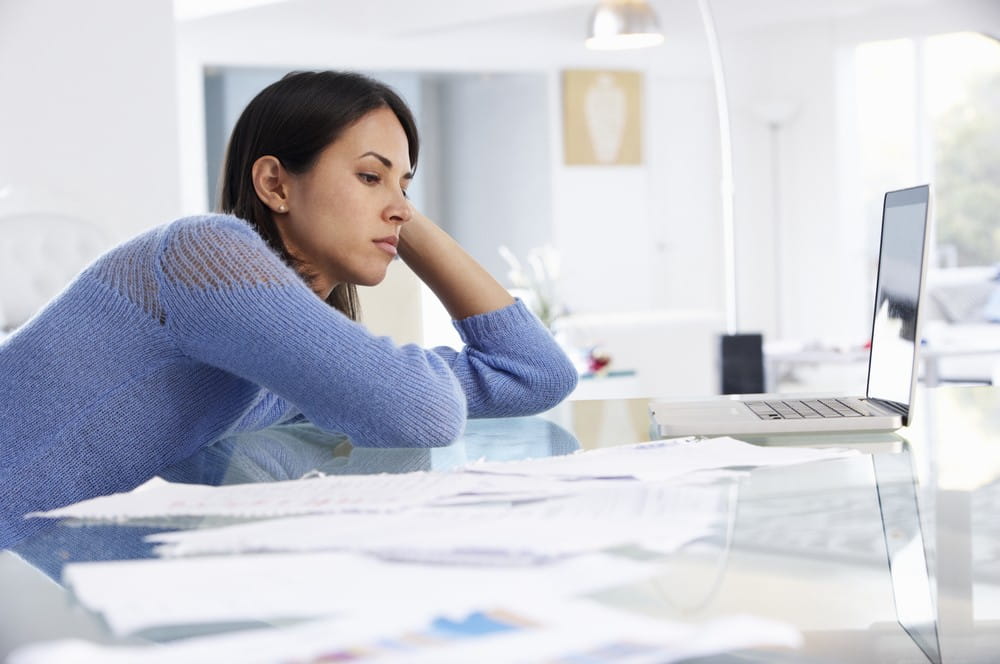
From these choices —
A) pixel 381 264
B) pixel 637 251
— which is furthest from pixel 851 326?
pixel 381 264

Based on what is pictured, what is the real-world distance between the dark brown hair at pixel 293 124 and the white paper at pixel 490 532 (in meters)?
0.80

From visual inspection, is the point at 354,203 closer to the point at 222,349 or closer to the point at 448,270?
the point at 448,270

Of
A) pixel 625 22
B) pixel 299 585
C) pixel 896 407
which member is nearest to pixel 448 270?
pixel 896 407

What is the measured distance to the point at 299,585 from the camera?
583mm

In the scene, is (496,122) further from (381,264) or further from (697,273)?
(381,264)

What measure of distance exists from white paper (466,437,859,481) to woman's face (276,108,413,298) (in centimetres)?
50

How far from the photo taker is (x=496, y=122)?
9555 mm

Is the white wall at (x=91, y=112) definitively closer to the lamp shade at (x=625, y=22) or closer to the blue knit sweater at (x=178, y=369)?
the lamp shade at (x=625, y=22)

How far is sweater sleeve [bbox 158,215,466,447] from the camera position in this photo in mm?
1137

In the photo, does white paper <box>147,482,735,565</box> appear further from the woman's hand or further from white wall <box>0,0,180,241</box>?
white wall <box>0,0,180,241</box>

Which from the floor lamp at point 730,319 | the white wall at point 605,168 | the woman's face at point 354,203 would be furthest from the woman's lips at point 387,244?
the white wall at point 605,168

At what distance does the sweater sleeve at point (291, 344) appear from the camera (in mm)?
1137

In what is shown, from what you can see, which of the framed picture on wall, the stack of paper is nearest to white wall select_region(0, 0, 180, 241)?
the stack of paper

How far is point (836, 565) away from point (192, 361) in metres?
0.78
